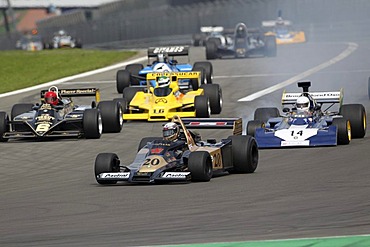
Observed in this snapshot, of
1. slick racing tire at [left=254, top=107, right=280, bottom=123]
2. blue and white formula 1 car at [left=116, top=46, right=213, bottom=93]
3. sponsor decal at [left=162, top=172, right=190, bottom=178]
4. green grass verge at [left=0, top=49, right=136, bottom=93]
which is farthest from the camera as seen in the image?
green grass verge at [left=0, top=49, right=136, bottom=93]

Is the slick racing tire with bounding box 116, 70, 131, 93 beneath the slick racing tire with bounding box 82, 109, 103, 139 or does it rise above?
beneath

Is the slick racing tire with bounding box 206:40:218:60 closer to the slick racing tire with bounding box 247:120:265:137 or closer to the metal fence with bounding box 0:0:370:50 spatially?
the metal fence with bounding box 0:0:370:50

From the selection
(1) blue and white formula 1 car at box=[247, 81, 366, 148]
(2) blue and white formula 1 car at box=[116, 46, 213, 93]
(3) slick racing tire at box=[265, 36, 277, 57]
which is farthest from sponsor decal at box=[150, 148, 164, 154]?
(3) slick racing tire at box=[265, 36, 277, 57]

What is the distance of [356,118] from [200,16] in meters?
45.6

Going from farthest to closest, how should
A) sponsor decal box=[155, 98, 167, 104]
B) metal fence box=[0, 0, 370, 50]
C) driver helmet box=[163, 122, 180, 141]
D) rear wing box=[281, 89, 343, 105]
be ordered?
metal fence box=[0, 0, 370, 50]
sponsor decal box=[155, 98, 167, 104]
rear wing box=[281, 89, 343, 105]
driver helmet box=[163, 122, 180, 141]

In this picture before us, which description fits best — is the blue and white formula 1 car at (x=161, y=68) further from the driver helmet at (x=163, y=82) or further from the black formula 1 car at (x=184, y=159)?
the black formula 1 car at (x=184, y=159)

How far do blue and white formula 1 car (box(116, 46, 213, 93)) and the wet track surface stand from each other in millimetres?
6880

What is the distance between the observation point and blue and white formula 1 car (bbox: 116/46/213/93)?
29347 millimetres

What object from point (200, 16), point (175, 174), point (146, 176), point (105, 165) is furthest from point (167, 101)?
point (200, 16)

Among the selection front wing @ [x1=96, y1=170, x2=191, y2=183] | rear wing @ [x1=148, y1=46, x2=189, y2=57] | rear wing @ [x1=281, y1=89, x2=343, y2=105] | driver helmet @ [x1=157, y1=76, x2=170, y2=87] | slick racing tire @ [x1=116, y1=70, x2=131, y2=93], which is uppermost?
front wing @ [x1=96, y1=170, x2=191, y2=183]

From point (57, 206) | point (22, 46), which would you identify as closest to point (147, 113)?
point (57, 206)

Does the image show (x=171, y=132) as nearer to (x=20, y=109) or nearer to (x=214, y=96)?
(x=20, y=109)

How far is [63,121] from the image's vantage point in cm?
2156

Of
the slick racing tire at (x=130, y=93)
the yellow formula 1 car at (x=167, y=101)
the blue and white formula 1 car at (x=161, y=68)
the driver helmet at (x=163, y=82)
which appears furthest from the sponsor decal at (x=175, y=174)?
the blue and white formula 1 car at (x=161, y=68)
